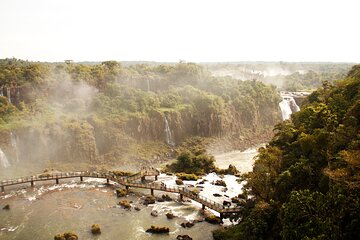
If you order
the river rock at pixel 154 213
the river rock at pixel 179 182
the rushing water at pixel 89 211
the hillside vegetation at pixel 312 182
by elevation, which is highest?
the hillside vegetation at pixel 312 182

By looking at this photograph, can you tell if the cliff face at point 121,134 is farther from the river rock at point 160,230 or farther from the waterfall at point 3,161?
the river rock at point 160,230

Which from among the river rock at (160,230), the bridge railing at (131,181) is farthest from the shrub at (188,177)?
the river rock at (160,230)

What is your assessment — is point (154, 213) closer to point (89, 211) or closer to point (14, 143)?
point (89, 211)

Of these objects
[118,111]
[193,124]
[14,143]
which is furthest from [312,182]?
[118,111]

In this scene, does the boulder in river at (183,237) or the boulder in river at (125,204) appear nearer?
the boulder in river at (183,237)

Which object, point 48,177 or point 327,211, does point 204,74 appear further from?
point 327,211

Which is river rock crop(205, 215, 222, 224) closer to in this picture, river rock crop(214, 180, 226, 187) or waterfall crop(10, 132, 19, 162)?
river rock crop(214, 180, 226, 187)
